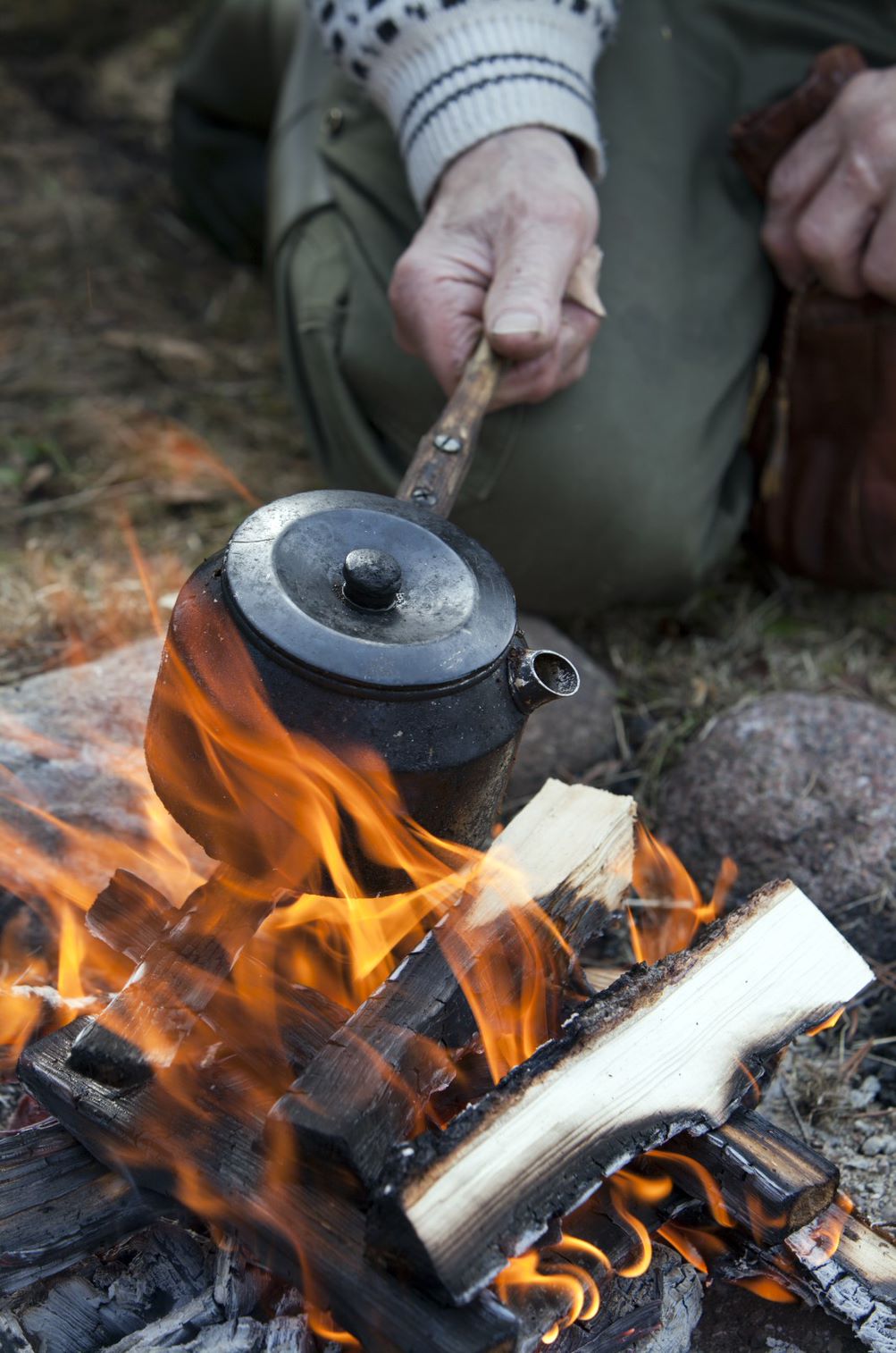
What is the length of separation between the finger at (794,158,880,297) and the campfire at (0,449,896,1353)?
1567 mm

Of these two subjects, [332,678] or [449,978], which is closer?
[332,678]

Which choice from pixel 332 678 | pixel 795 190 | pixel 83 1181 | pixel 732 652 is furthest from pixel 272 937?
pixel 795 190

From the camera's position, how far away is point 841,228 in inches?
105

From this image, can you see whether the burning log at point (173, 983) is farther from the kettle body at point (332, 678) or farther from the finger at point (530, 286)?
the finger at point (530, 286)

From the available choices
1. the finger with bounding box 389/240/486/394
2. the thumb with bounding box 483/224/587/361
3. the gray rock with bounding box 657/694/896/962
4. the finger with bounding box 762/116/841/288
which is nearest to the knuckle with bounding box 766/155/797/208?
the finger with bounding box 762/116/841/288

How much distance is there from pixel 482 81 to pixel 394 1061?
2.02 meters

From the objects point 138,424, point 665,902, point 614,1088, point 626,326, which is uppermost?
point 626,326

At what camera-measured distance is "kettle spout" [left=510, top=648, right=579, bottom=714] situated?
1.60m

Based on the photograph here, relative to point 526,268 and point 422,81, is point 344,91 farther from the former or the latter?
point 526,268

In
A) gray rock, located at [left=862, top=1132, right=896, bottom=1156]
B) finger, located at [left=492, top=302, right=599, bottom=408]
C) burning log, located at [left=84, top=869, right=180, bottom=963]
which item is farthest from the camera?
finger, located at [left=492, top=302, right=599, bottom=408]

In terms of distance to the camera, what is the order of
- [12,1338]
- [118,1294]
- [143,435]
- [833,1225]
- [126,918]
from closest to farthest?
[12,1338]
[118,1294]
[833,1225]
[126,918]
[143,435]

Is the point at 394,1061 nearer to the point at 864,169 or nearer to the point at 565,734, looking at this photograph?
→ the point at 565,734

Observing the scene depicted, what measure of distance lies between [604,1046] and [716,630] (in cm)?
188

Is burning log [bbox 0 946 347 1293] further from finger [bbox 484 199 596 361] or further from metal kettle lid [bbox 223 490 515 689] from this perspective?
finger [bbox 484 199 596 361]
